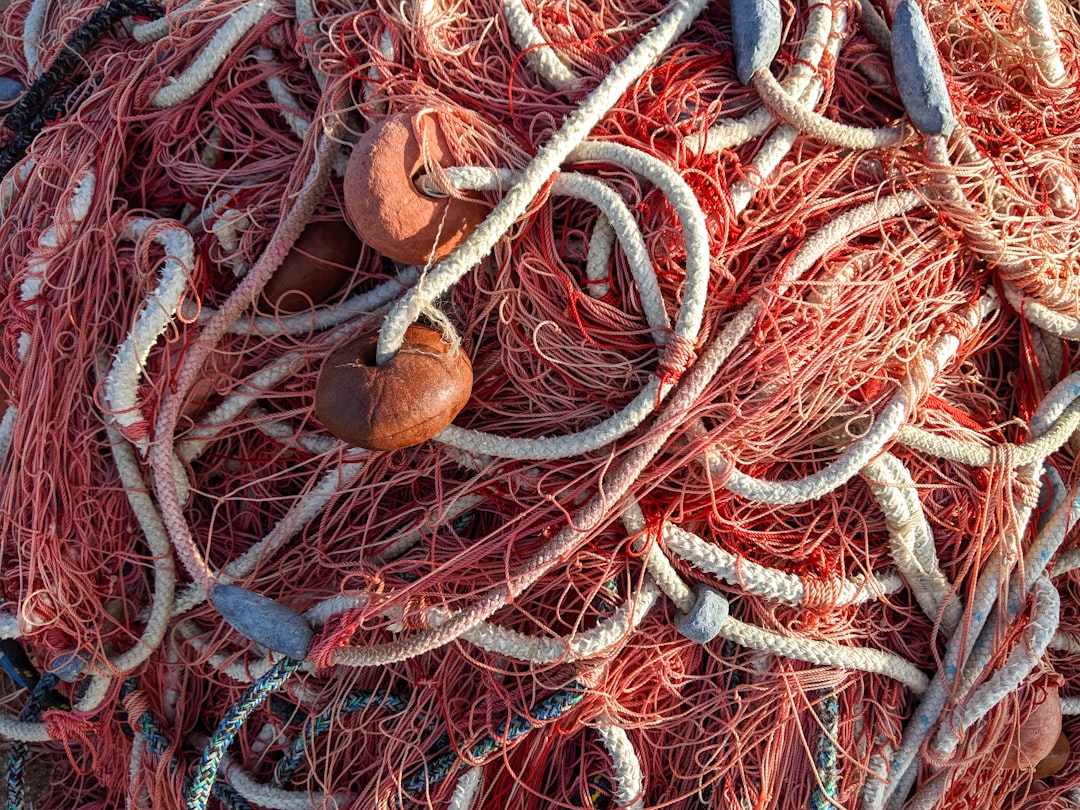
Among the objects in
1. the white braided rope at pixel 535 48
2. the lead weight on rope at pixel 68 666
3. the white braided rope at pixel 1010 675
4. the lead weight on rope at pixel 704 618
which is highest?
the white braided rope at pixel 535 48

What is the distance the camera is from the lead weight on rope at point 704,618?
1668mm

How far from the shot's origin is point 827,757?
1.79 metres

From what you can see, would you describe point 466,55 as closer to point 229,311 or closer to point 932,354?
point 229,311

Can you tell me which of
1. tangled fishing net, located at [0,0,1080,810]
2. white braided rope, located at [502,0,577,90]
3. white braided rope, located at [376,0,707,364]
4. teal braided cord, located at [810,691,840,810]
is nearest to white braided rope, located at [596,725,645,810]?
tangled fishing net, located at [0,0,1080,810]

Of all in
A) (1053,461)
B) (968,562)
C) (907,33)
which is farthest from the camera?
(1053,461)

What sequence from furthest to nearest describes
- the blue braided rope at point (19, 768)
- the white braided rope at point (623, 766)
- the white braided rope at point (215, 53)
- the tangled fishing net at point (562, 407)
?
1. the blue braided rope at point (19, 768)
2. the white braided rope at point (215, 53)
3. the white braided rope at point (623, 766)
4. the tangled fishing net at point (562, 407)

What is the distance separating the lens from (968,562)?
181 centimetres

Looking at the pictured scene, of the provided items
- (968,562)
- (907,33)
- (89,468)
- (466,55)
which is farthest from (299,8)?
(968,562)

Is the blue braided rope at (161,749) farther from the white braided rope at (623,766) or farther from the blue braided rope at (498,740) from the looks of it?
the white braided rope at (623,766)

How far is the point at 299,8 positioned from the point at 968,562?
74.7 inches

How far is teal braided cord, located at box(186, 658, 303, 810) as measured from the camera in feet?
5.65

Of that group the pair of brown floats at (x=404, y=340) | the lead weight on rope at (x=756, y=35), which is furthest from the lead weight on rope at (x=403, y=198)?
the lead weight on rope at (x=756, y=35)

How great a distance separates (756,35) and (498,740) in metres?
1.53

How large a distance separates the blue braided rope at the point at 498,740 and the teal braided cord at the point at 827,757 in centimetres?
54
